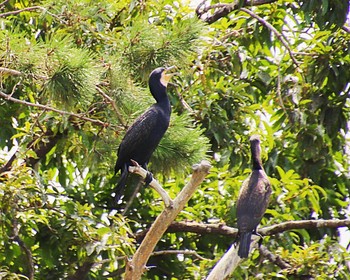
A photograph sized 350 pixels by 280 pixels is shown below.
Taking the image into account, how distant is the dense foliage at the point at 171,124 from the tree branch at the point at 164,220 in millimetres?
649

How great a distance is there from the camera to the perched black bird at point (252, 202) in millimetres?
6121

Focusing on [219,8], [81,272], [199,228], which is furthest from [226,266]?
[219,8]

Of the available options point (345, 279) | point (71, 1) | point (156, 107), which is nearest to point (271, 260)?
point (345, 279)

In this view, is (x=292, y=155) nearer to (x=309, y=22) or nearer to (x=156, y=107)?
(x=309, y=22)

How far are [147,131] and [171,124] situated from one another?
0.83 ft

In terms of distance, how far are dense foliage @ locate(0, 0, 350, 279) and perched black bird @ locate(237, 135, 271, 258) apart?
1.14 ft

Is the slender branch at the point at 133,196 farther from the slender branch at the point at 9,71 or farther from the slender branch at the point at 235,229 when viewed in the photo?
the slender branch at the point at 9,71

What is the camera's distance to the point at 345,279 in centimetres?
685

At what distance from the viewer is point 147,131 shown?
5.93 m

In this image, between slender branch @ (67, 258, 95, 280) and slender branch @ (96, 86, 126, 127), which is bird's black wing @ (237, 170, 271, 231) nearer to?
slender branch @ (96, 86, 126, 127)

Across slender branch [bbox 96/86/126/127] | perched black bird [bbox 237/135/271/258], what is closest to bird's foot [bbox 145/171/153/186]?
slender branch [bbox 96/86/126/127]

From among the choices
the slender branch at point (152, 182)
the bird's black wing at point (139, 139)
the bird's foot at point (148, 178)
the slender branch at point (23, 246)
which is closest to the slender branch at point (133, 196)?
the slender branch at point (23, 246)

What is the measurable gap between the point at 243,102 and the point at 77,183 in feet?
3.94

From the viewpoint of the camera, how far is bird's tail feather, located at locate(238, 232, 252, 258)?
232 inches
